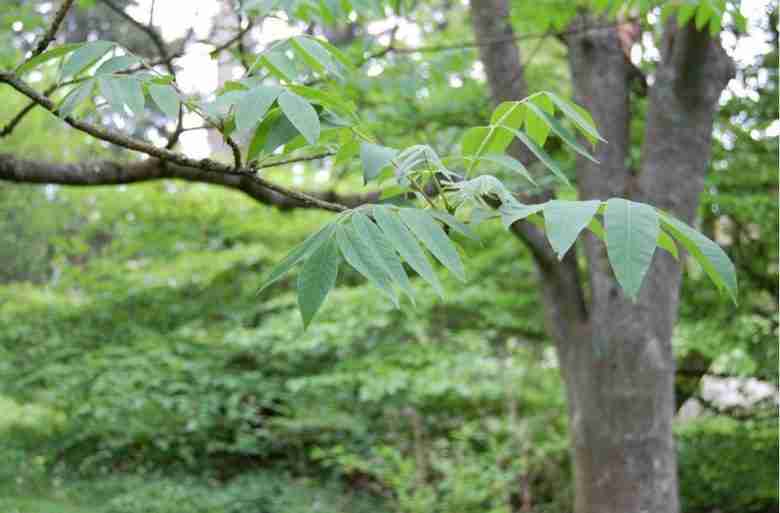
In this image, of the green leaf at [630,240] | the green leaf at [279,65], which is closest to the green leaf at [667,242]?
the green leaf at [630,240]

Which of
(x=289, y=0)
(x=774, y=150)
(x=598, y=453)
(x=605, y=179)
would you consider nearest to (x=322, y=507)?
(x=598, y=453)

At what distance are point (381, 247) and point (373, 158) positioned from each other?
139 millimetres

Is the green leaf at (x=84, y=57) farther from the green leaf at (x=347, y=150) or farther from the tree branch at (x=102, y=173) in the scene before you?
the tree branch at (x=102, y=173)

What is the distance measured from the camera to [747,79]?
13.4 feet

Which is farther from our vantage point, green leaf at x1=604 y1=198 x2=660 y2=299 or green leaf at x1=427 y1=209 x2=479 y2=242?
green leaf at x1=427 y1=209 x2=479 y2=242

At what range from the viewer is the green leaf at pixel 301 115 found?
3.55 ft

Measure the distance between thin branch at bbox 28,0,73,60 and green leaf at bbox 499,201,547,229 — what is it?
2.61 feet

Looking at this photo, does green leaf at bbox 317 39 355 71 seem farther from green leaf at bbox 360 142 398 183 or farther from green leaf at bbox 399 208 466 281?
green leaf at bbox 399 208 466 281

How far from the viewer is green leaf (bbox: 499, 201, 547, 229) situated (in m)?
1.03

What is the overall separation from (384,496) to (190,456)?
4.51 feet

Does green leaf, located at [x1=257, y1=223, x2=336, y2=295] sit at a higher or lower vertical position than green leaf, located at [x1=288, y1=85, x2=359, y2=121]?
lower

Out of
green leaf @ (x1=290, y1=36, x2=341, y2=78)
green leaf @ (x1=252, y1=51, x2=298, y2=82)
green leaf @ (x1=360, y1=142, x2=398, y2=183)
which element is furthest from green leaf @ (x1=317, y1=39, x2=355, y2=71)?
green leaf @ (x1=360, y1=142, x2=398, y2=183)

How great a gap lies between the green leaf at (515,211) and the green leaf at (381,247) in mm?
148

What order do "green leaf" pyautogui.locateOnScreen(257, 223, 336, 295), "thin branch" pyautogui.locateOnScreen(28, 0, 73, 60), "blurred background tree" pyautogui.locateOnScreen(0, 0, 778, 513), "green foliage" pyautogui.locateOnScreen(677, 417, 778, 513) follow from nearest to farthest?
"green leaf" pyautogui.locateOnScreen(257, 223, 336, 295)
"thin branch" pyautogui.locateOnScreen(28, 0, 73, 60)
"blurred background tree" pyautogui.locateOnScreen(0, 0, 778, 513)
"green foliage" pyautogui.locateOnScreen(677, 417, 778, 513)
